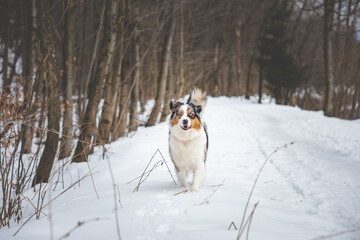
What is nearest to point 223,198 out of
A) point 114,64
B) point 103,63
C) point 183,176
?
point 183,176

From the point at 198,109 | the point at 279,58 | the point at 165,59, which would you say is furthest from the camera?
the point at 279,58

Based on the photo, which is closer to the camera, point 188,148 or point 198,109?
point 188,148

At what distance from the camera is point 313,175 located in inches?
149

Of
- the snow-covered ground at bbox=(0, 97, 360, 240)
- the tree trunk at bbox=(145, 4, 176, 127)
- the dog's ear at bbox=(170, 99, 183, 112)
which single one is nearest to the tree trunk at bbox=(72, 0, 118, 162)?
the snow-covered ground at bbox=(0, 97, 360, 240)

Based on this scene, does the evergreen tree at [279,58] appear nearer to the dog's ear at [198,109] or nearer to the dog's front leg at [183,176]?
the dog's ear at [198,109]

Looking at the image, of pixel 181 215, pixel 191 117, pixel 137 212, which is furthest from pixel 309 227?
pixel 191 117

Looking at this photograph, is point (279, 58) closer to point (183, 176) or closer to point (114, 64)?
point (114, 64)

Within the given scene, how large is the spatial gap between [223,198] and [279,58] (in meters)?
19.0

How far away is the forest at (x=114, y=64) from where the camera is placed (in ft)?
9.77

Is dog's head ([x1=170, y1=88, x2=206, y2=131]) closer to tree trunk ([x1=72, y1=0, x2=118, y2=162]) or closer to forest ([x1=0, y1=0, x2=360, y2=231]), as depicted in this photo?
forest ([x1=0, y1=0, x2=360, y2=231])

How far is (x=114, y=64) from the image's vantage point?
6184 millimetres

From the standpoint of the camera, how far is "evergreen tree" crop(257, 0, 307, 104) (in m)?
18.6

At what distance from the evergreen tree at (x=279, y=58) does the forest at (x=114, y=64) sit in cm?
8

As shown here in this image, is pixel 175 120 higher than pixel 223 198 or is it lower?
higher
